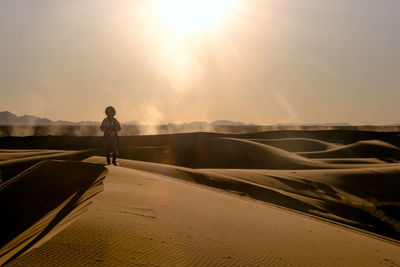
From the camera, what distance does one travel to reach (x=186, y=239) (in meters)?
3.91

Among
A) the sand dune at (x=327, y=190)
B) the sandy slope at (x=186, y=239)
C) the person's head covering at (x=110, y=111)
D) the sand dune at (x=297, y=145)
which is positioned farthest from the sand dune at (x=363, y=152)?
the sandy slope at (x=186, y=239)

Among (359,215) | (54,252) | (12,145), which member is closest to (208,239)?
(54,252)

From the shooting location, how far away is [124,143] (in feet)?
132

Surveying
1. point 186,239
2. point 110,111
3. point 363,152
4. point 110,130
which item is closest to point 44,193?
point 110,130

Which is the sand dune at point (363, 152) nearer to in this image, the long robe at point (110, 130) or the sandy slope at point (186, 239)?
the long robe at point (110, 130)

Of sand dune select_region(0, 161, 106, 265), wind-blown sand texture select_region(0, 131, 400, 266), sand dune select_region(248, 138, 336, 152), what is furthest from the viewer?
sand dune select_region(248, 138, 336, 152)

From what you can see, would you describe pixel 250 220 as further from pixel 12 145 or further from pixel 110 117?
pixel 12 145

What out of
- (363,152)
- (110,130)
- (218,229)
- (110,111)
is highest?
(110,111)

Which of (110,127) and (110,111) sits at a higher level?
(110,111)

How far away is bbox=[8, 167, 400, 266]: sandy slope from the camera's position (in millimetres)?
3061

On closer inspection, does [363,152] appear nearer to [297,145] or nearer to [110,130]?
[297,145]

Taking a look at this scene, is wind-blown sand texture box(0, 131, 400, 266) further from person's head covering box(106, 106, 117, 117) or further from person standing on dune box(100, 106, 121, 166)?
person's head covering box(106, 106, 117, 117)

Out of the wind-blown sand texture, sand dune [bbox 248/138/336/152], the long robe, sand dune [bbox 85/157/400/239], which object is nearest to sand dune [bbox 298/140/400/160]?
sand dune [bbox 248/138/336/152]

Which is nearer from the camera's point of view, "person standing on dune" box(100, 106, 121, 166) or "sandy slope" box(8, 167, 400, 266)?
"sandy slope" box(8, 167, 400, 266)
